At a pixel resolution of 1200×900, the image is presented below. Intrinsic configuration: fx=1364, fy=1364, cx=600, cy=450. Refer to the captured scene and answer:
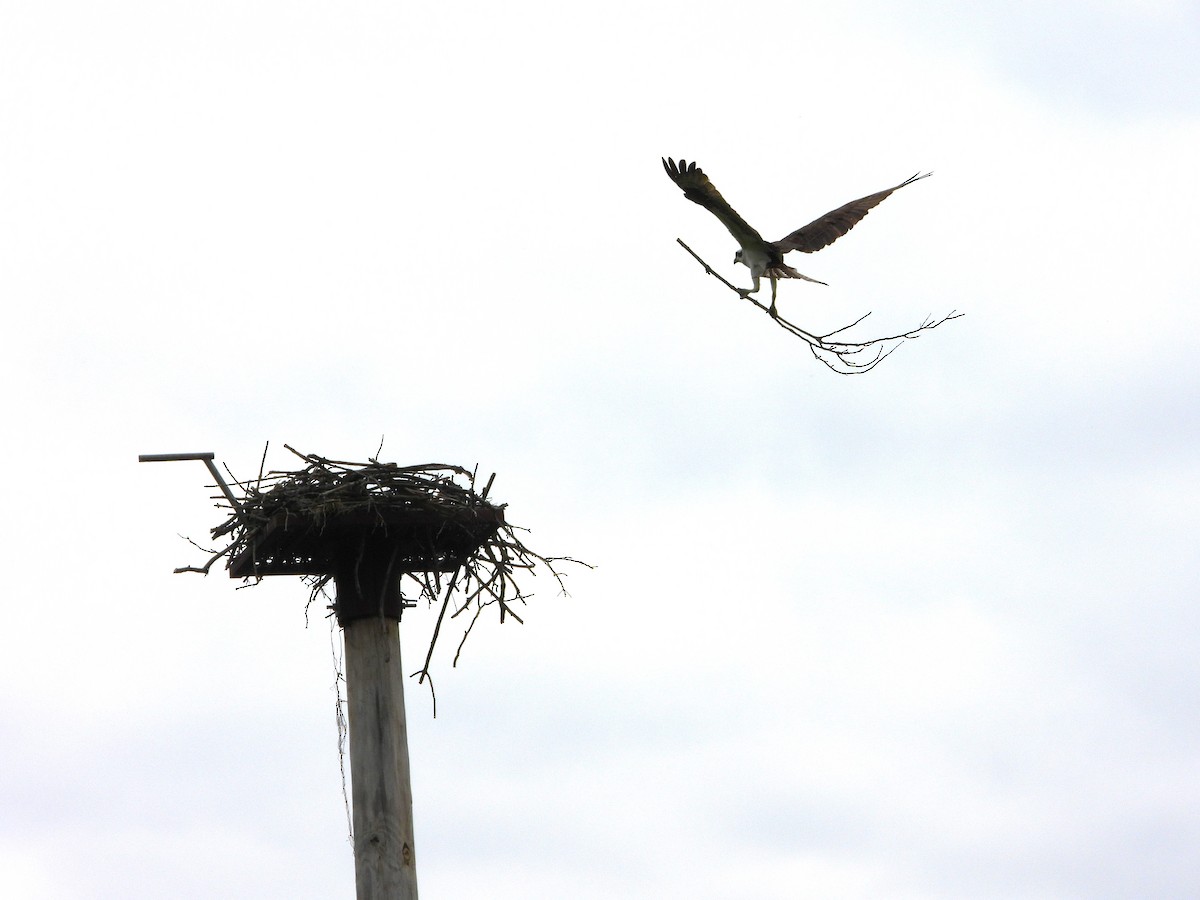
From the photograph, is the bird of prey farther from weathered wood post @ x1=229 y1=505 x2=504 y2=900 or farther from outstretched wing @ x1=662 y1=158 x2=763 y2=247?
weathered wood post @ x1=229 y1=505 x2=504 y2=900

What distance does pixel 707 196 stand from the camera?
715 cm

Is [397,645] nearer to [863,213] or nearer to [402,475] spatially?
[402,475]

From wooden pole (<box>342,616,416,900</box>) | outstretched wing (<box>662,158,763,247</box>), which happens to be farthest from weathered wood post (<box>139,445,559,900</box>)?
outstretched wing (<box>662,158,763,247</box>)

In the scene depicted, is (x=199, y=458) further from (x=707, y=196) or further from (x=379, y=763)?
(x=707, y=196)

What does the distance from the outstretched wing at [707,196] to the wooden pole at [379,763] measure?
3.09m

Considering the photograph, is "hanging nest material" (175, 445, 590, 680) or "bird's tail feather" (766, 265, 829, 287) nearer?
"hanging nest material" (175, 445, 590, 680)

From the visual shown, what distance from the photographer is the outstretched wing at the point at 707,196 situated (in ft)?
22.9

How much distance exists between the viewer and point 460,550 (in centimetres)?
584

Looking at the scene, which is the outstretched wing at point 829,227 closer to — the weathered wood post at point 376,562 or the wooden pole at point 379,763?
the weathered wood post at point 376,562

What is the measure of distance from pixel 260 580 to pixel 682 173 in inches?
118

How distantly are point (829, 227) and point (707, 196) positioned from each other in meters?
1.20

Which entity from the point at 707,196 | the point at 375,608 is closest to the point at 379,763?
the point at 375,608

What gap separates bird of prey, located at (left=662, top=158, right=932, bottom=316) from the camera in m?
7.03

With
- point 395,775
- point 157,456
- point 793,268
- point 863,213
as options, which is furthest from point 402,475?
point 863,213
